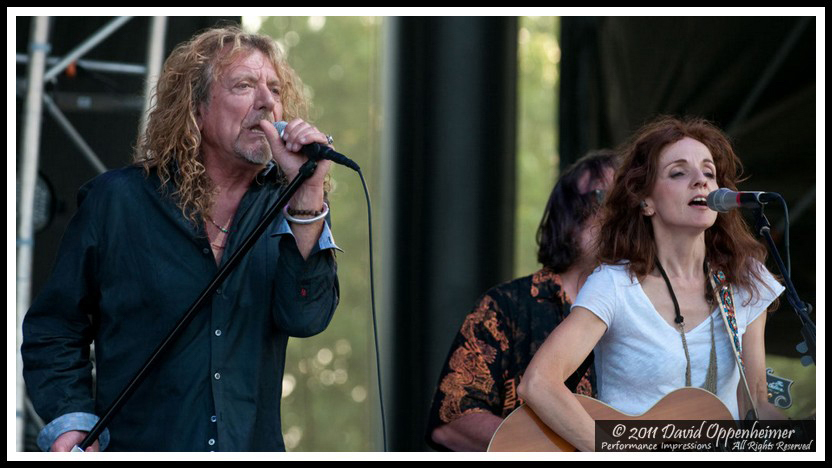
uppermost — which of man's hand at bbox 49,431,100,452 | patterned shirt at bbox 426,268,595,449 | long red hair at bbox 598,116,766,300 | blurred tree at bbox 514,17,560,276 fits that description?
blurred tree at bbox 514,17,560,276

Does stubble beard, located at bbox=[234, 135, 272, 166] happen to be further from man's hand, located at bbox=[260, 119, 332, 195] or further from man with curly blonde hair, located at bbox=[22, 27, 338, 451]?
man's hand, located at bbox=[260, 119, 332, 195]

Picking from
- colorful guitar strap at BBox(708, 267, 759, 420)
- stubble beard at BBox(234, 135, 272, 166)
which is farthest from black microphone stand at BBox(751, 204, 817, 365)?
stubble beard at BBox(234, 135, 272, 166)

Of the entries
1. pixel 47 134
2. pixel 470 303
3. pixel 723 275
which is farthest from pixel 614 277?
pixel 47 134

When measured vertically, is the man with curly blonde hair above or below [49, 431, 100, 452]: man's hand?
above

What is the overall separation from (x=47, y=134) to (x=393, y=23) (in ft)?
5.94

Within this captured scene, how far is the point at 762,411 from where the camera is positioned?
254 centimetres

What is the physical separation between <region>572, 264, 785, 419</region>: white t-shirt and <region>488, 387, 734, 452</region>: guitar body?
0.09ft

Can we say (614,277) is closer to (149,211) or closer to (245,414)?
(245,414)

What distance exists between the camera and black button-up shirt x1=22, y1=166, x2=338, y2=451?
8.46 ft

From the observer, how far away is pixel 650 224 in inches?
109

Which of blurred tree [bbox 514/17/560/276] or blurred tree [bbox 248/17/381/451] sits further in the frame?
blurred tree [bbox 248/17/381/451]

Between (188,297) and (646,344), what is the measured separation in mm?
1192

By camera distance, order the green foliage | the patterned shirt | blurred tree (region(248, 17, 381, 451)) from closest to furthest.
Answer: the patterned shirt → the green foliage → blurred tree (region(248, 17, 381, 451))

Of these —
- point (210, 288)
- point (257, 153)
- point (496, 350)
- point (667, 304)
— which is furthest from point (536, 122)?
point (210, 288)
